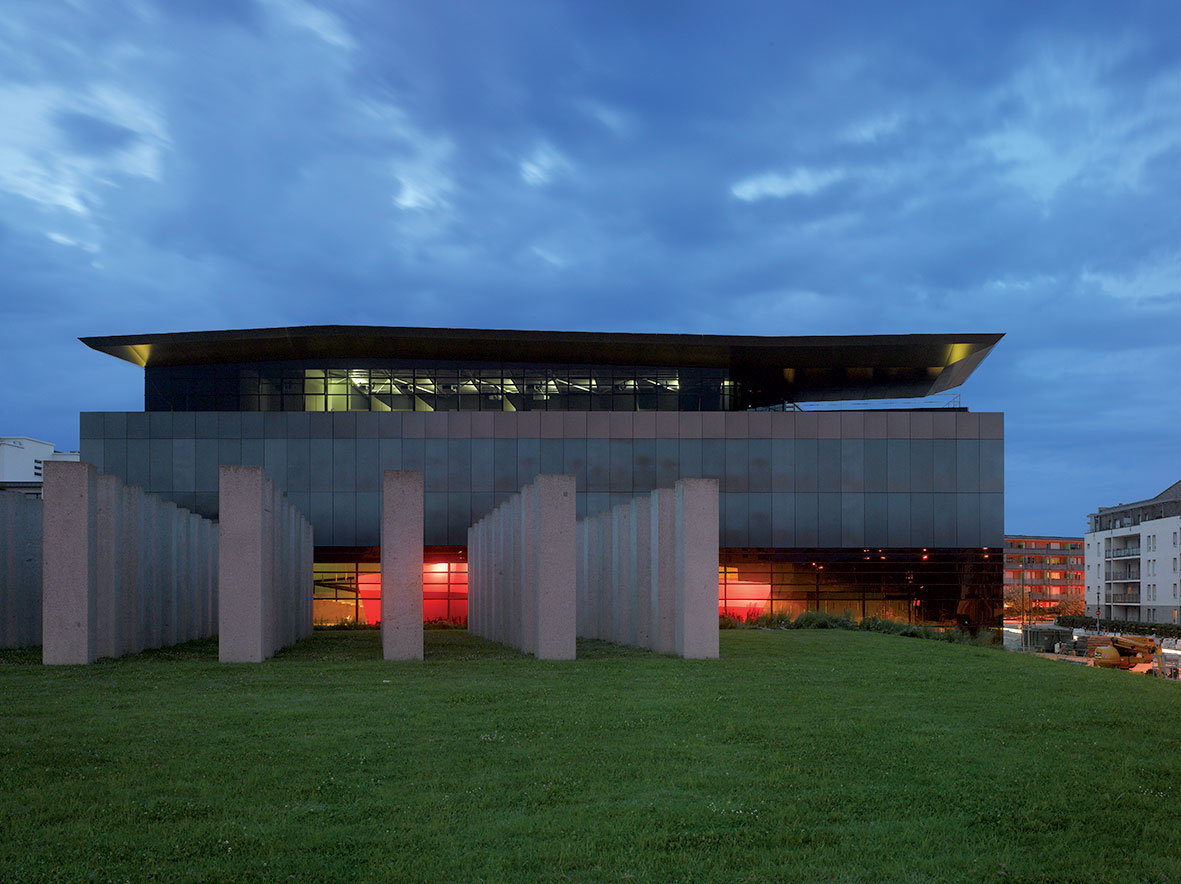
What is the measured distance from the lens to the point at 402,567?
22.1m

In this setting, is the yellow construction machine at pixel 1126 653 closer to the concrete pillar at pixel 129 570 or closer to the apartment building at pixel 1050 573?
the concrete pillar at pixel 129 570

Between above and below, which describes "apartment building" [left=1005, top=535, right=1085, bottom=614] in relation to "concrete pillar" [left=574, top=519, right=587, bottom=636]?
below

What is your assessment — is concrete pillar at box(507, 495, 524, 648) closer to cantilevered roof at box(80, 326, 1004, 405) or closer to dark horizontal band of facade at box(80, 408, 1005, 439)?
dark horizontal band of facade at box(80, 408, 1005, 439)

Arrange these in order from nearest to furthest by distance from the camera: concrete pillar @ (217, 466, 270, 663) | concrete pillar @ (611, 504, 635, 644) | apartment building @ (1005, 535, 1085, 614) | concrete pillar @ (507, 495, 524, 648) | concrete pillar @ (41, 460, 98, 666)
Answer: concrete pillar @ (41, 460, 98, 666), concrete pillar @ (217, 466, 270, 663), concrete pillar @ (507, 495, 524, 648), concrete pillar @ (611, 504, 635, 644), apartment building @ (1005, 535, 1085, 614)

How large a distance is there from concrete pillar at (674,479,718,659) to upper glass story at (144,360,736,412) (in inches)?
1088

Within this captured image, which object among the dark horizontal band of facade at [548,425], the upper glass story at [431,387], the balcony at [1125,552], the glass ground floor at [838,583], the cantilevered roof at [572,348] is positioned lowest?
the balcony at [1125,552]

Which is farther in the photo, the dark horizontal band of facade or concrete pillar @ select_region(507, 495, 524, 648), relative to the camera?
the dark horizontal band of facade

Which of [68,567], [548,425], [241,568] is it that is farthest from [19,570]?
[548,425]

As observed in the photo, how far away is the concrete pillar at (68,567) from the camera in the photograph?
2062 cm

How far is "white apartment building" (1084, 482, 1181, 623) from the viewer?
112 metres

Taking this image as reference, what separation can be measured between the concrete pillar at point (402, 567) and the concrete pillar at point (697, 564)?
231 inches

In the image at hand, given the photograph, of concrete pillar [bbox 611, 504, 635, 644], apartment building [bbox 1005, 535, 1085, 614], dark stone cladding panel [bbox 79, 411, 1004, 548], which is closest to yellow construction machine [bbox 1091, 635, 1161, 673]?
dark stone cladding panel [bbox 79, 411, 1004, 548]

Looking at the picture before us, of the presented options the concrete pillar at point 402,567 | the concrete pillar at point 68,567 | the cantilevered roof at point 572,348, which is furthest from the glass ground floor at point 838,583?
the concrete pillar at point 68,567

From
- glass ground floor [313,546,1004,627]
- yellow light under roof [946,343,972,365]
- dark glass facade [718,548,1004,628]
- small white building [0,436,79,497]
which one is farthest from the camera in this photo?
small white building [0,436,79,497]
